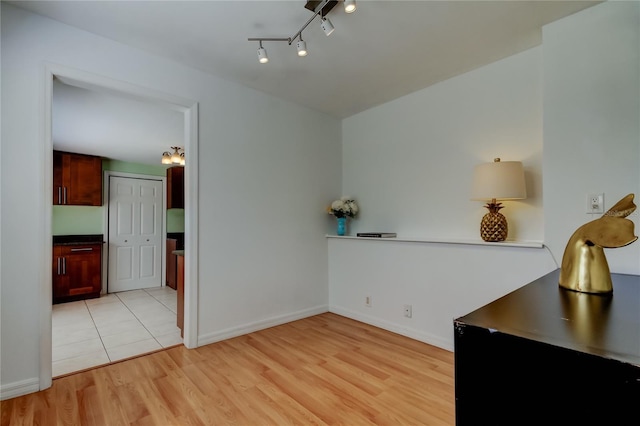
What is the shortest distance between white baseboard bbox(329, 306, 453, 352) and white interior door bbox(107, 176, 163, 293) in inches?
154

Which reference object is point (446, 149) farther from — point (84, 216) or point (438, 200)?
point (84, 216)

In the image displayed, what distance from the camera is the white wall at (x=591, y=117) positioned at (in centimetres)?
178

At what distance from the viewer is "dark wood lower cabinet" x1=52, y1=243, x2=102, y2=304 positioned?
452 cm

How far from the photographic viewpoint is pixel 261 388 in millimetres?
2029

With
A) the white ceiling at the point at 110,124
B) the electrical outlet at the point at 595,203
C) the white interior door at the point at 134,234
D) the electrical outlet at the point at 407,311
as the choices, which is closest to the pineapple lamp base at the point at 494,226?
the electrical outlet at the point at 595,203

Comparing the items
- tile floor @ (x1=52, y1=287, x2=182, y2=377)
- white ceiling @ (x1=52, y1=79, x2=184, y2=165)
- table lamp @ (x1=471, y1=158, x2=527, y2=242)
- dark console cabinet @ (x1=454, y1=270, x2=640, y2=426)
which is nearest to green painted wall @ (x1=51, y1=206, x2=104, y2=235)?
white ceiling @ (x1=52, y1=79, x2=184, y2=165)

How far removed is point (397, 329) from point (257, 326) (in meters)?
1.42

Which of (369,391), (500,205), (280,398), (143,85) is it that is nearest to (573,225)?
(500,205)

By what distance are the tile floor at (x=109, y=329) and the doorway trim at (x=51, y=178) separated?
373 millimetres

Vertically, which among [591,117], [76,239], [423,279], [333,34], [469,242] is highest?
[333,34]

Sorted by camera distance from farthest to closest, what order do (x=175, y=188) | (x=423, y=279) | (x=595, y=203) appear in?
(x=175, y=188) → (x=423, y=279) → (x=595, y=203)

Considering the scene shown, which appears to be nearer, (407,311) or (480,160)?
(480,160)

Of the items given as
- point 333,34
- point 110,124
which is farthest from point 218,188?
point 110,124

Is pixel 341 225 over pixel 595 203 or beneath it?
beneath
